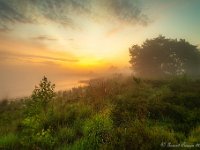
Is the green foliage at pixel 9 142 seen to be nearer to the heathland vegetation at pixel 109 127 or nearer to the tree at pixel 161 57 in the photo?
the heathland vegetation at pixel 109 127

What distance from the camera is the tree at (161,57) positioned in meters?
48.0

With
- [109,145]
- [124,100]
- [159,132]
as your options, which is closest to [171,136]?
[159,132]

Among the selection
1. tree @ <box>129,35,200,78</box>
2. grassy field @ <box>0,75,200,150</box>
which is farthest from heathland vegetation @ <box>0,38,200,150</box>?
tree @ <box>129,35,200,78</box>

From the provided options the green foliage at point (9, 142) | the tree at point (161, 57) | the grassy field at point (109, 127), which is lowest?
the green foliage at point (9, 142)

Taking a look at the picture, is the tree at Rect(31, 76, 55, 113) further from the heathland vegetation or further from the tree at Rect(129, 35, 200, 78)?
the tree at Rect(129, 35, 200, 78)

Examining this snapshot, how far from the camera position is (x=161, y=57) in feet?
156

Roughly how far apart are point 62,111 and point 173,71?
4047 cm

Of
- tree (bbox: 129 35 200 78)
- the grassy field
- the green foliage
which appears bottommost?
the green foliage

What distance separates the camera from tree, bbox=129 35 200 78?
157 ft

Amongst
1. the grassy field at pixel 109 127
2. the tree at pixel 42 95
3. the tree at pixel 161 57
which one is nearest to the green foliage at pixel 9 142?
the grassy field at pixel 109 127

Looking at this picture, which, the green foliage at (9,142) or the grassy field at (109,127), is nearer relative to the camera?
the grassy field at (109,127)

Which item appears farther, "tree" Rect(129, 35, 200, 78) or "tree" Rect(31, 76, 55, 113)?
"tree" Rect(129, 35, 200, 78)

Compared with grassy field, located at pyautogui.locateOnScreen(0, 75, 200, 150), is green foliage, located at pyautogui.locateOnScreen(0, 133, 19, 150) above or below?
below

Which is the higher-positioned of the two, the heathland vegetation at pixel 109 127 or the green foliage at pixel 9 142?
the heathland vegetation at pixel 109 127
